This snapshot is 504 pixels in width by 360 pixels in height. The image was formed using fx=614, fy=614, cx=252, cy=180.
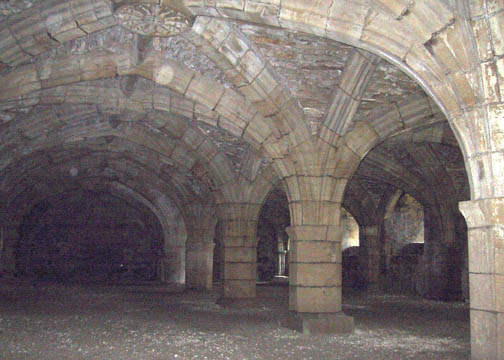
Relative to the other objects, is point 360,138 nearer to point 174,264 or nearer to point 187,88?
point 187,88

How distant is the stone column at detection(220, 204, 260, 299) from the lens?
1170 cm

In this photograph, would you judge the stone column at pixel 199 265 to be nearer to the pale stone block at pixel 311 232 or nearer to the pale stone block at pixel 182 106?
the pale stone block at pixel 182 106

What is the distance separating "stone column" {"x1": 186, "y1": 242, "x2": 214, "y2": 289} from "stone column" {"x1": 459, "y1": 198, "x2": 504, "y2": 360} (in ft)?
38.9

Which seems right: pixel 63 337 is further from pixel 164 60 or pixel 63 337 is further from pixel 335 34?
pixel 335 34

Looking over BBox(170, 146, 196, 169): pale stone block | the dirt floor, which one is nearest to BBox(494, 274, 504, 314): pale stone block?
the dirt floor

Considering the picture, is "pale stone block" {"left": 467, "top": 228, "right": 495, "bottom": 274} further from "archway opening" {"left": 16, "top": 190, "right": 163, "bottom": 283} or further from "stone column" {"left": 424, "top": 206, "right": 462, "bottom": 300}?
"archway opening" {"left": 16, "top": 190, "right": 163, "bottom": 283}

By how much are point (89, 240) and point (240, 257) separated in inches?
487

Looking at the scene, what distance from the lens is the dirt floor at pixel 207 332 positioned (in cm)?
609

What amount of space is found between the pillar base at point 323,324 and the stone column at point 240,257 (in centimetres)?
378

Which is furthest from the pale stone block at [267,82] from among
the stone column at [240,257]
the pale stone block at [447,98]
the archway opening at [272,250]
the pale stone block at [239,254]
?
the archway opening at [272,250]

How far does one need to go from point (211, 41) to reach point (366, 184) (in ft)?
33.7

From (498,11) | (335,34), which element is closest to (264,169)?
(335,34)

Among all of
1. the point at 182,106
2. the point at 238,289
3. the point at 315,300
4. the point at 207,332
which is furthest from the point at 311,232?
the point at 238,289

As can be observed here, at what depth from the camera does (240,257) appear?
11766 millimetres
